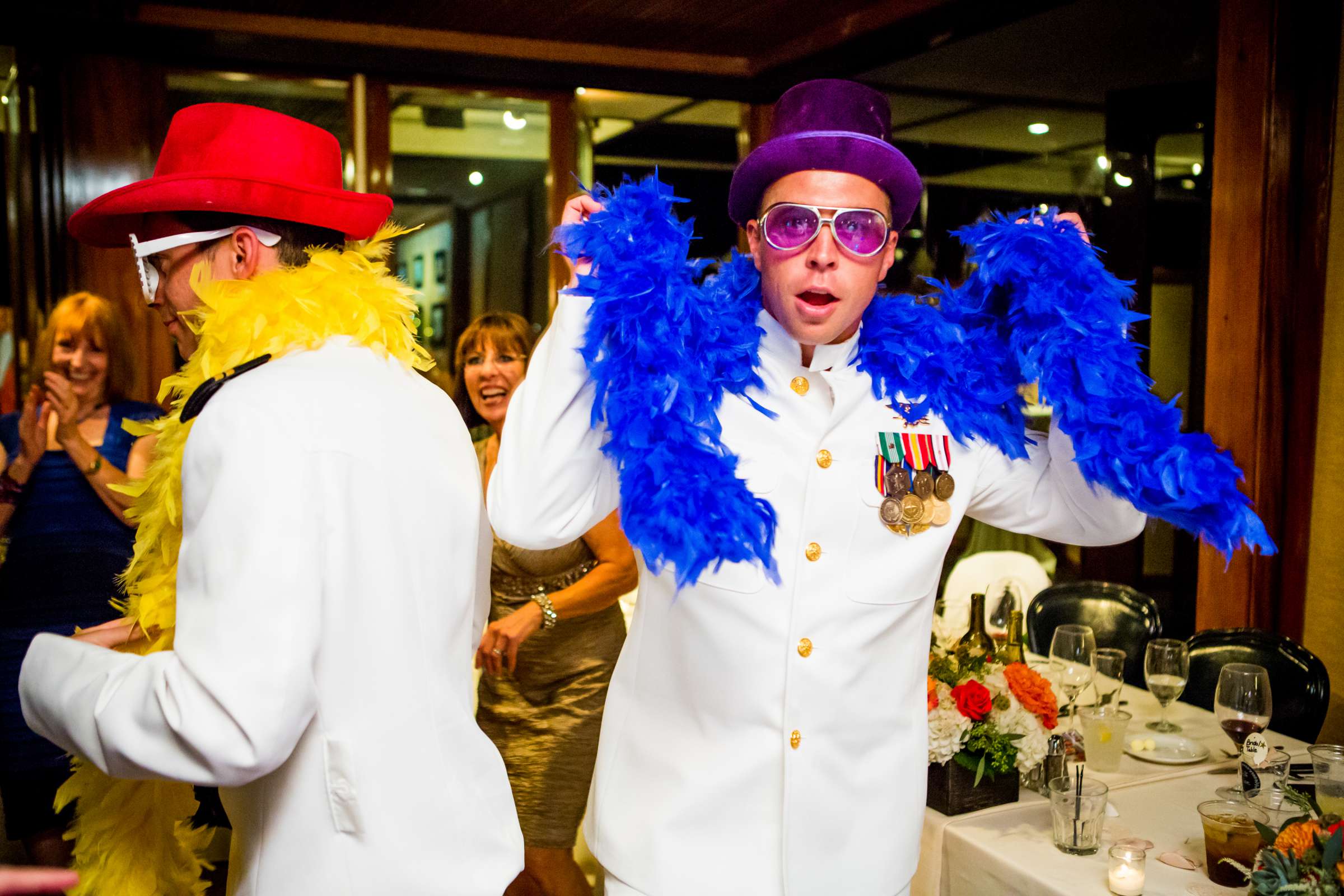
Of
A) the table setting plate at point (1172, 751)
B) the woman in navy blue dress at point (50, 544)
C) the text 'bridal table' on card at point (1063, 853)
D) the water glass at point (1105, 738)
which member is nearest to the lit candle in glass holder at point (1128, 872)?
the text 'bridal table' on card at point (1063, 853)

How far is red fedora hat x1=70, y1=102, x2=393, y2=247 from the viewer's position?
1335 mm

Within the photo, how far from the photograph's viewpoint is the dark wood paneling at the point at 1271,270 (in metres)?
2.62

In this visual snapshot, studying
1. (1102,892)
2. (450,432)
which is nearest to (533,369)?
(450,432)

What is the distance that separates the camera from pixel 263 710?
43.4 inches

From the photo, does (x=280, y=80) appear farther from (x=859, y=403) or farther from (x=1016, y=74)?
(x=859, y=403)

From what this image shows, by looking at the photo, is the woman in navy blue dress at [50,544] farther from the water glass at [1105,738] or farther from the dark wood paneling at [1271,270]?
the dark wood paneling at [1271,270]

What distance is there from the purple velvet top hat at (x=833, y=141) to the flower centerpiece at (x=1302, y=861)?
1.02 metres

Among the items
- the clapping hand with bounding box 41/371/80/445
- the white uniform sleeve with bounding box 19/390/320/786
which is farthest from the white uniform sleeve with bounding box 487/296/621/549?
the clapping hand with bounding box 41/371/80/445

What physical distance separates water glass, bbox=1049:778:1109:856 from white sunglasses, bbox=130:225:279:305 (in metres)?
1.45

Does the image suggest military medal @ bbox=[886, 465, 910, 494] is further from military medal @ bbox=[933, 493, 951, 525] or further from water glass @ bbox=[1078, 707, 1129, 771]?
water glass @ bbox=[1078, 707, 1129, 771]

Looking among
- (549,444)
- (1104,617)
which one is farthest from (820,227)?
(1104,617)

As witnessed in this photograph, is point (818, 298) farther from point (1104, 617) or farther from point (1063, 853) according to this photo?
point (1104, 617)

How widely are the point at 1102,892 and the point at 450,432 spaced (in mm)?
1165

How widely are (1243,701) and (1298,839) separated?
577 millimetres
